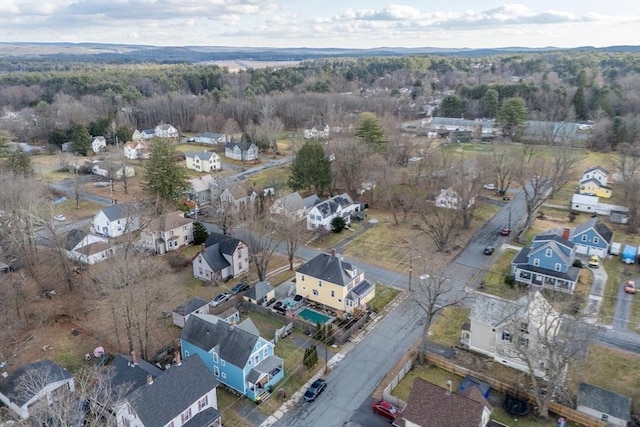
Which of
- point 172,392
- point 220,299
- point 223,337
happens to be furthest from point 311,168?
point 172,392

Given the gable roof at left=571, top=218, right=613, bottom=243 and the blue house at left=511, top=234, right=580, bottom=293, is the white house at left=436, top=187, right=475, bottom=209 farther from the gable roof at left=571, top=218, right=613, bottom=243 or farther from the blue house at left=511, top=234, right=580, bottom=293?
the gable roof at left=571, top=218, right=613, bottom=243

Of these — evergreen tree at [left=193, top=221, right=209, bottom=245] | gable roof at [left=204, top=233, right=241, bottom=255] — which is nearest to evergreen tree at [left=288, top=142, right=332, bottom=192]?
evergreen tree at [left=193, top=221, right=209, bottom=245]

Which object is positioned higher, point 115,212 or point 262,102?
point 262,102

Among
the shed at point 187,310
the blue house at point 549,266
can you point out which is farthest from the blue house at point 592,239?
the shed at point 187,310

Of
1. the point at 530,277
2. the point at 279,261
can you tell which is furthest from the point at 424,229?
the point at 279,261

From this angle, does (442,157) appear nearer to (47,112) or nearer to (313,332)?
(313,332)

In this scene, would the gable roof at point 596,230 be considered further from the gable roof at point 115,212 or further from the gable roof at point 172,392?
the gable roof at point 115,212

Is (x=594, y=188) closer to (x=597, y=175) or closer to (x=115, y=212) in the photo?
(x=597, y=175)
